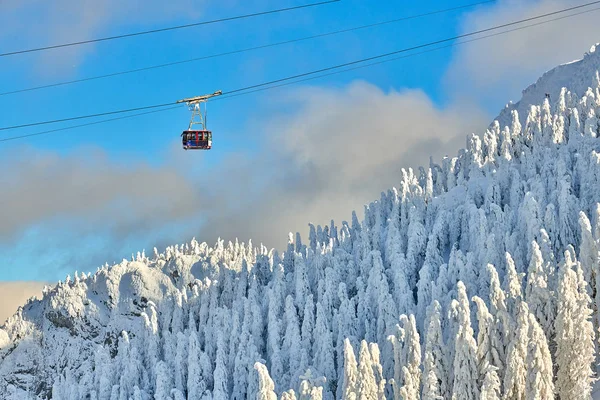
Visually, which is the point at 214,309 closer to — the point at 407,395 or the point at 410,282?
the point at 410,282

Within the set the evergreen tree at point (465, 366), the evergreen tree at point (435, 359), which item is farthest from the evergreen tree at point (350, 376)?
the evergreen tree at point (465, 366)

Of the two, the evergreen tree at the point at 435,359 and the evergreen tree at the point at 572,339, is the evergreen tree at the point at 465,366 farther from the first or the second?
the evergreen tree at the point at 572,339

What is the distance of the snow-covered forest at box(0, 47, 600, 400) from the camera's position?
Result: 226 feet

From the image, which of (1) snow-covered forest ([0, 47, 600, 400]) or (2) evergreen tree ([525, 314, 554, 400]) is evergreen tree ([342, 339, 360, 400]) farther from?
(2) evergreen tree ([525, 314, 554, 400])

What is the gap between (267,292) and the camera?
12769 centimetres

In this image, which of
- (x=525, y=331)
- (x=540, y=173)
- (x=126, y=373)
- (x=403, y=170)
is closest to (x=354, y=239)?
(x=403, y=170)

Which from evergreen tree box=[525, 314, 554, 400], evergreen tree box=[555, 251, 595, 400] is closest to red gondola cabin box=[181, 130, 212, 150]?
evergreen tree box=[525, 314, 554, 400]

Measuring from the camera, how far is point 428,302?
3794 inches

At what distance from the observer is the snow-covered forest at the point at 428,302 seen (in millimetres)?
68938

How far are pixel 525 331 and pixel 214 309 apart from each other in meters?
75.8

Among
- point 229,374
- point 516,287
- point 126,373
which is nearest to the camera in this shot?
point 516,287

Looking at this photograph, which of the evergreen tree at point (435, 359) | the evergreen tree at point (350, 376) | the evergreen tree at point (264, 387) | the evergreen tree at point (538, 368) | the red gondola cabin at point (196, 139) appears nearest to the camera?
the evergreen tree at point (538, 368)

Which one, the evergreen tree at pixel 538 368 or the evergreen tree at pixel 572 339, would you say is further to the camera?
the evergreen tree at pixel 572 339

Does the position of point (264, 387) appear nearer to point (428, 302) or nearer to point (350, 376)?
point (350, 376)
